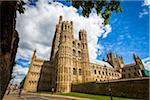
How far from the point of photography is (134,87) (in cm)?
2288

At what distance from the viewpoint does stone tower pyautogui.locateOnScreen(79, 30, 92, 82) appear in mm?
53581

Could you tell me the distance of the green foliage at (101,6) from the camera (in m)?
5.59

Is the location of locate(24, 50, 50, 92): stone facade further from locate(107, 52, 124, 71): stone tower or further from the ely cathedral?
locate(107, 52, 124, 71): stone tower

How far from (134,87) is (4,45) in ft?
79.0

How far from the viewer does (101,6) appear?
5648mm

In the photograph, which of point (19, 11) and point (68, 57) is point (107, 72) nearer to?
point (68, 57)

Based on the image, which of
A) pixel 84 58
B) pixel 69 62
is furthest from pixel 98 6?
pixel 84 58

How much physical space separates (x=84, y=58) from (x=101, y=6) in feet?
171

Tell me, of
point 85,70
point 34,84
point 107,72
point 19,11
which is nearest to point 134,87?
point 19,11

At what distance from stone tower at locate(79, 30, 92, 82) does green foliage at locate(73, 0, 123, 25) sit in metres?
48.4

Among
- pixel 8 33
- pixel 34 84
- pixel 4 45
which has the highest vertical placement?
pixel 8 33

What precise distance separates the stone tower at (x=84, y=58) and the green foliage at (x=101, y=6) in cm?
4839

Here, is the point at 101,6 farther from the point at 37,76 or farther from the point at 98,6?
the point at 37,76

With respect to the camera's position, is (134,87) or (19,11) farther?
(134,87)
